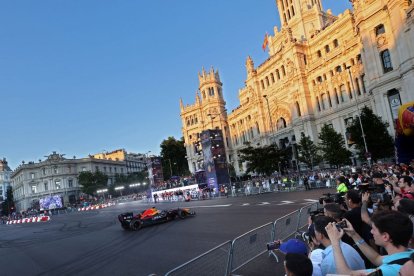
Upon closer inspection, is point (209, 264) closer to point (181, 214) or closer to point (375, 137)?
point (181, 214)

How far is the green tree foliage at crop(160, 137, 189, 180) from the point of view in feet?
332

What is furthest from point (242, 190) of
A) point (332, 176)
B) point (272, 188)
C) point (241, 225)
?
point (241, 225)

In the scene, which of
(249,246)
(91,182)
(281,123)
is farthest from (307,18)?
(91,182)

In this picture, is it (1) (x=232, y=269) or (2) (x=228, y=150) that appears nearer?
(1) (x=232, y=269)

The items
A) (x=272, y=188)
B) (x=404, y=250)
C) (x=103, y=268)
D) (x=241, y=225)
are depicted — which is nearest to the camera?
(x=404, y=250)

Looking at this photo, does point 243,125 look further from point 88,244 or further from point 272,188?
point 88,244

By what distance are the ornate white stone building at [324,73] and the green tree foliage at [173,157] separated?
15781 mm

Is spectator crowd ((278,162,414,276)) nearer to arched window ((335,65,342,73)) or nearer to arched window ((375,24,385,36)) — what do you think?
arched window ((375,24,385,36))

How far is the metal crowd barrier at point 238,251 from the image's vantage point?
6291mm

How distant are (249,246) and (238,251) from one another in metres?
0.60

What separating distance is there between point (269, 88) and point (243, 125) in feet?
46.7

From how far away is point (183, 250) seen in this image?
12094 millimetres

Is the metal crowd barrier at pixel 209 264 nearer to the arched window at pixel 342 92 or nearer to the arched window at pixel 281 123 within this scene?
the arched window at pixel 342 92

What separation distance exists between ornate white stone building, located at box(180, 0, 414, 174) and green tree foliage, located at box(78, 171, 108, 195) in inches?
1132
